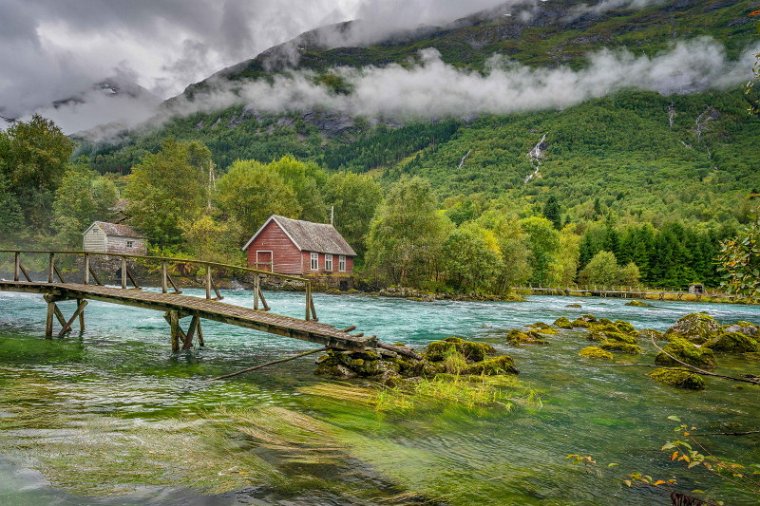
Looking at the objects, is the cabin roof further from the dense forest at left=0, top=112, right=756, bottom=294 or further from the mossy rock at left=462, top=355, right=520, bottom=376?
the mossy rock at left=462, top=355, right=520, bottom=376

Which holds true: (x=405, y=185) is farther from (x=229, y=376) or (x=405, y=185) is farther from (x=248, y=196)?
(x=229, y=376)

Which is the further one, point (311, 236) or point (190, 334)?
point (311, 236)

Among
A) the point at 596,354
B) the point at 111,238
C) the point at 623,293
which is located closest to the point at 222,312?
the point at 596,354

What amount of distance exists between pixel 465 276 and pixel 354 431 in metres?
45.1

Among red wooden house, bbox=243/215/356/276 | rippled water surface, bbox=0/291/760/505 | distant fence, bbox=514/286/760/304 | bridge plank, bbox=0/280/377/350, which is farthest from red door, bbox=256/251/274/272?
rippled water surface, bbox=0/291/760/505

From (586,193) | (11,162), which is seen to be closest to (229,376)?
(11,162)

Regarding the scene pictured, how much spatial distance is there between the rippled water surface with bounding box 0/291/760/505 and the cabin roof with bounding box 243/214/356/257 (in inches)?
1692

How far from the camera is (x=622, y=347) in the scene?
19.2 m

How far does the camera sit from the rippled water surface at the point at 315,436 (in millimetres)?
6039

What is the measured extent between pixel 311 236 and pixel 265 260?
640 cm

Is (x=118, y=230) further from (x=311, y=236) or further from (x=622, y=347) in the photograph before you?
(x=622, y=347)

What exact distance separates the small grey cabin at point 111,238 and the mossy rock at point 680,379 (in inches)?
2233

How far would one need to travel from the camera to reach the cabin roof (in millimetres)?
57919

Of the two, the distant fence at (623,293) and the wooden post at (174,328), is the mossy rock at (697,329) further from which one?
the distant fence at (623,293)
